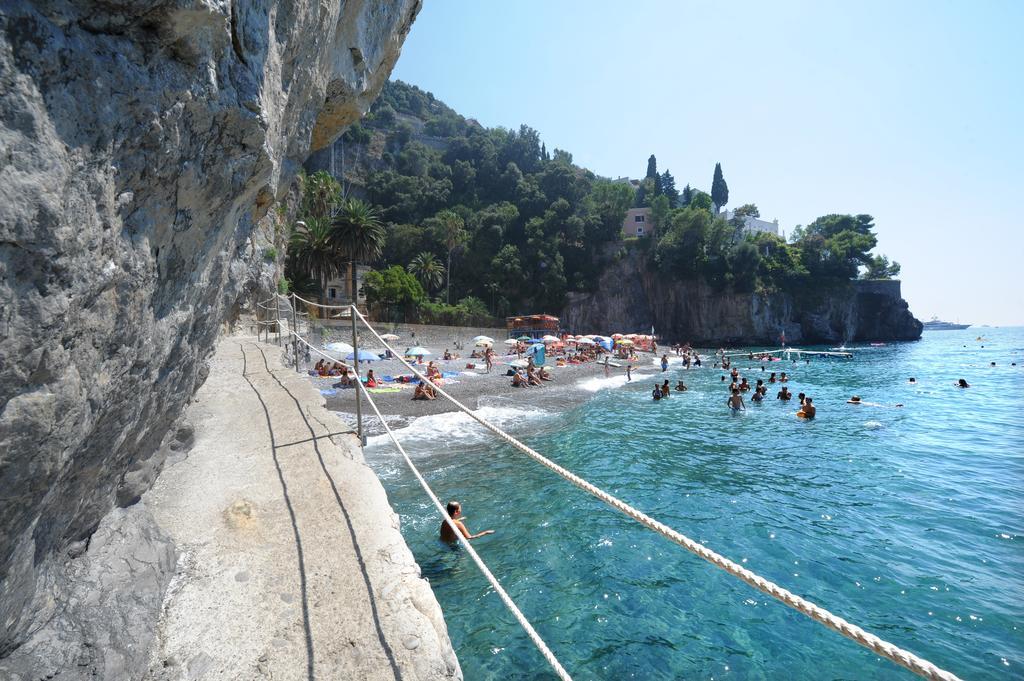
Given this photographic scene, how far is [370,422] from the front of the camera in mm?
14398

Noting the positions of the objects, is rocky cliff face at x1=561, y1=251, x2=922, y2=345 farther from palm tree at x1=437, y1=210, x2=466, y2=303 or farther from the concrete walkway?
the concrete walkway

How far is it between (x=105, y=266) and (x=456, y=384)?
21752 millimetres

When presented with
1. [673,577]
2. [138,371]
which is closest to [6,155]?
[138,371]

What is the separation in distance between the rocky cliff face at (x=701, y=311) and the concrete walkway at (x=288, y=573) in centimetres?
6346

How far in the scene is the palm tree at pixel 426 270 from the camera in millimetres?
60094

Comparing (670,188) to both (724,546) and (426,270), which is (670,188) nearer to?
(426,270)

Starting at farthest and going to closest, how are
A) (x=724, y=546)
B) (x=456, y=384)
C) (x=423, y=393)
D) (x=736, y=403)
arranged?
1. (x=456, y=384)
2. (x=736, y=403)
3. (x=423, y=393)
4. (x=724, y=546)

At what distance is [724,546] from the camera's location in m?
8.10

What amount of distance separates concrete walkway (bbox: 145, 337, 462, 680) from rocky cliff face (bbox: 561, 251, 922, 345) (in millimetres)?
63455

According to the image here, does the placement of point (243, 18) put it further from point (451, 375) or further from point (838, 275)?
point (838, 275)

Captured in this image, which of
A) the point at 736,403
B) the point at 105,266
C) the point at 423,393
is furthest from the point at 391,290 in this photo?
the point at 105,266

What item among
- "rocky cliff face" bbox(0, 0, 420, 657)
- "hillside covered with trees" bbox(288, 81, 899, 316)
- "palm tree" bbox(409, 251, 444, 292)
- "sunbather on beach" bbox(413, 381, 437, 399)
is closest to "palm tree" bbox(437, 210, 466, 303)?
"hillside covered with trees" bbox(288, 81, 899, 316)

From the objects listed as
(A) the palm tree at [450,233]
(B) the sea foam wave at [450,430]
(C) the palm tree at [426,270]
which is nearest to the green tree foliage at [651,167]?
(A) the palm tree at [450,233]

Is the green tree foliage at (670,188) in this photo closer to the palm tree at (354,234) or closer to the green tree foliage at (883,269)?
the green tree foliage at (883,269)
